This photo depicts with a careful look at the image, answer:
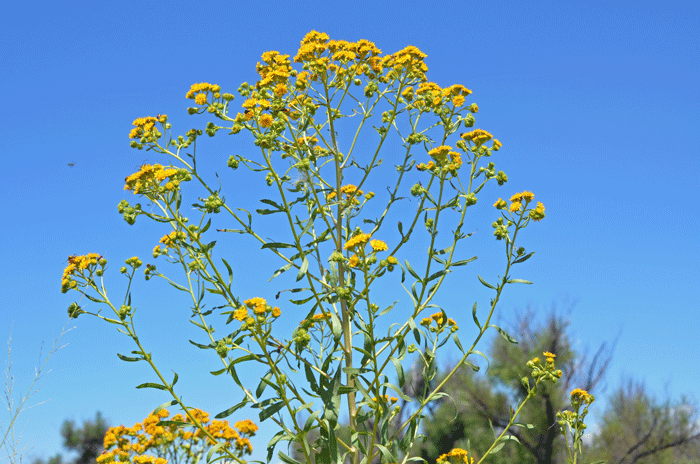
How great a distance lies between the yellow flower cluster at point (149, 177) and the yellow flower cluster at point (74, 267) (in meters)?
0.39

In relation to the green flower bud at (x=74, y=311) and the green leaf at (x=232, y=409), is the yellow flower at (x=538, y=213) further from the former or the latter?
the green flower bud at (x=74, y=311)

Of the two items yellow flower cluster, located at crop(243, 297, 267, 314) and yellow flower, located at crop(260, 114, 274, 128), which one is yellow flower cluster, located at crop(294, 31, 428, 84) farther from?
yellow flower cluster, located at crop(243, 297, 267, 314)

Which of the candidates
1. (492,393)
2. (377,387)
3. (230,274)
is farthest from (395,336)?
(492,393)

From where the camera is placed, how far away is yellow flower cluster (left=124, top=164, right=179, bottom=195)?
266cm

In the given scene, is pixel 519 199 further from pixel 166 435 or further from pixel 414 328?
pixel 166 435

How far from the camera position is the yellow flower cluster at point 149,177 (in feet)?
8.73

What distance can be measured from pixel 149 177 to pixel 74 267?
0.56m

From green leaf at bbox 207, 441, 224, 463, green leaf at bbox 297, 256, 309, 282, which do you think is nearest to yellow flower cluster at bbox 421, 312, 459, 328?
green leaf at bbox 297, 256, 309, 282

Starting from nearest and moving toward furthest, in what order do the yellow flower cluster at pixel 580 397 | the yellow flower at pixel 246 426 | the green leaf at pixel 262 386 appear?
the green leaf at pixel 262 386, the yellow flower cluster at pixel 580 397, the yellow flower at pixel 246 426

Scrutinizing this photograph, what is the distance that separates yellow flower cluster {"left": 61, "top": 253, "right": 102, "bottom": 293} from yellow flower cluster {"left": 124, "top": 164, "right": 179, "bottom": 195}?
39 cm

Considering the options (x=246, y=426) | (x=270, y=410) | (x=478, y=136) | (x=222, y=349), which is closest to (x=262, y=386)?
(x=270, y=410)

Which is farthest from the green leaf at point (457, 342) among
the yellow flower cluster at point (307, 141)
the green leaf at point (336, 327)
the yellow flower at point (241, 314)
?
the yellow flower cluster at point (307, 141)

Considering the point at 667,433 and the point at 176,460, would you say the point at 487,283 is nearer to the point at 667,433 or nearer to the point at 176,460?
the point at 176,460

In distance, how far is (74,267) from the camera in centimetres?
272
